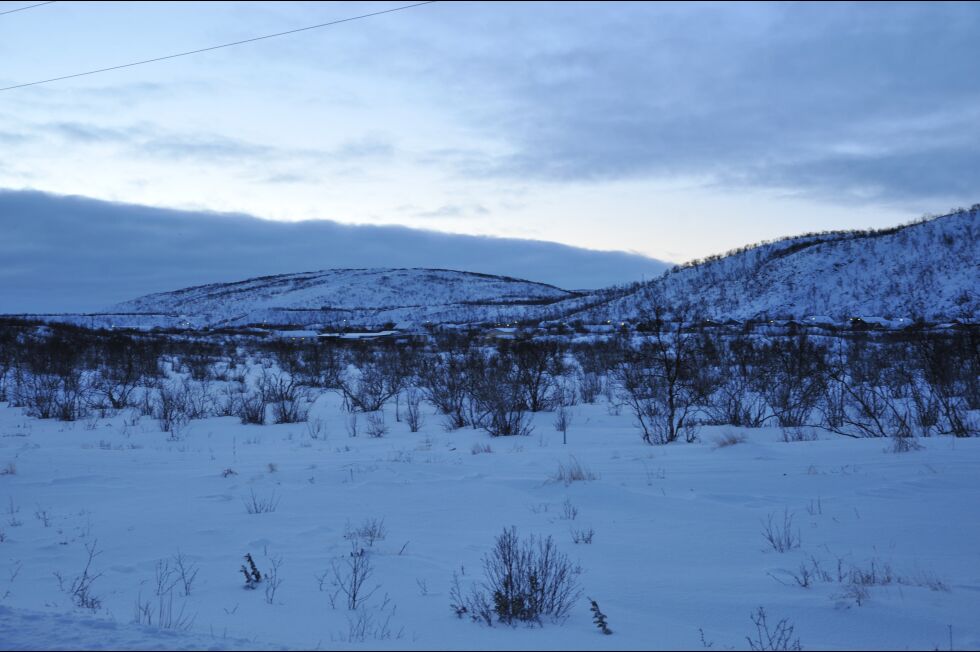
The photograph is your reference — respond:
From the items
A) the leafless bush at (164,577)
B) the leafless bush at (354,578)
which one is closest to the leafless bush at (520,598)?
the leafless bush at (354,578)

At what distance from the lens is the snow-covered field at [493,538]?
270cm

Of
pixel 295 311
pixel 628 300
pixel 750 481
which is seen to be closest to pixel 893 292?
pixel 628 300

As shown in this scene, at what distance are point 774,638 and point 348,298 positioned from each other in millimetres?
87774

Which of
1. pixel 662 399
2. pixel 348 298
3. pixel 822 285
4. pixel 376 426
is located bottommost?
pixel 376 426

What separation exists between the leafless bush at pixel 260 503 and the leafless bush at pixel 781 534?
147 inches

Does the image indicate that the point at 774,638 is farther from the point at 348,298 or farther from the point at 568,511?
the point at 348,298

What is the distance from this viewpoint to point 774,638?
2.62m

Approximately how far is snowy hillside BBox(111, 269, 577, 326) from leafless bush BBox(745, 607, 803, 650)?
5912 cm

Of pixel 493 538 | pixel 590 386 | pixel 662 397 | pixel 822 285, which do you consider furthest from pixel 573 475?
pixel 822 285

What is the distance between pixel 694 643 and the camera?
2.55 m

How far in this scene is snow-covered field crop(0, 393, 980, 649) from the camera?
2.70m

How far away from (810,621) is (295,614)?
7.83 feet

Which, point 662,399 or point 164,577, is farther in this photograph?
point 662,399

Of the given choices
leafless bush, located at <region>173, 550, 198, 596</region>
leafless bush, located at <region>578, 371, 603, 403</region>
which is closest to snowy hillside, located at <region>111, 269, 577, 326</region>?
leafless bush, located at <region>578, 371, 603, 403</region>
